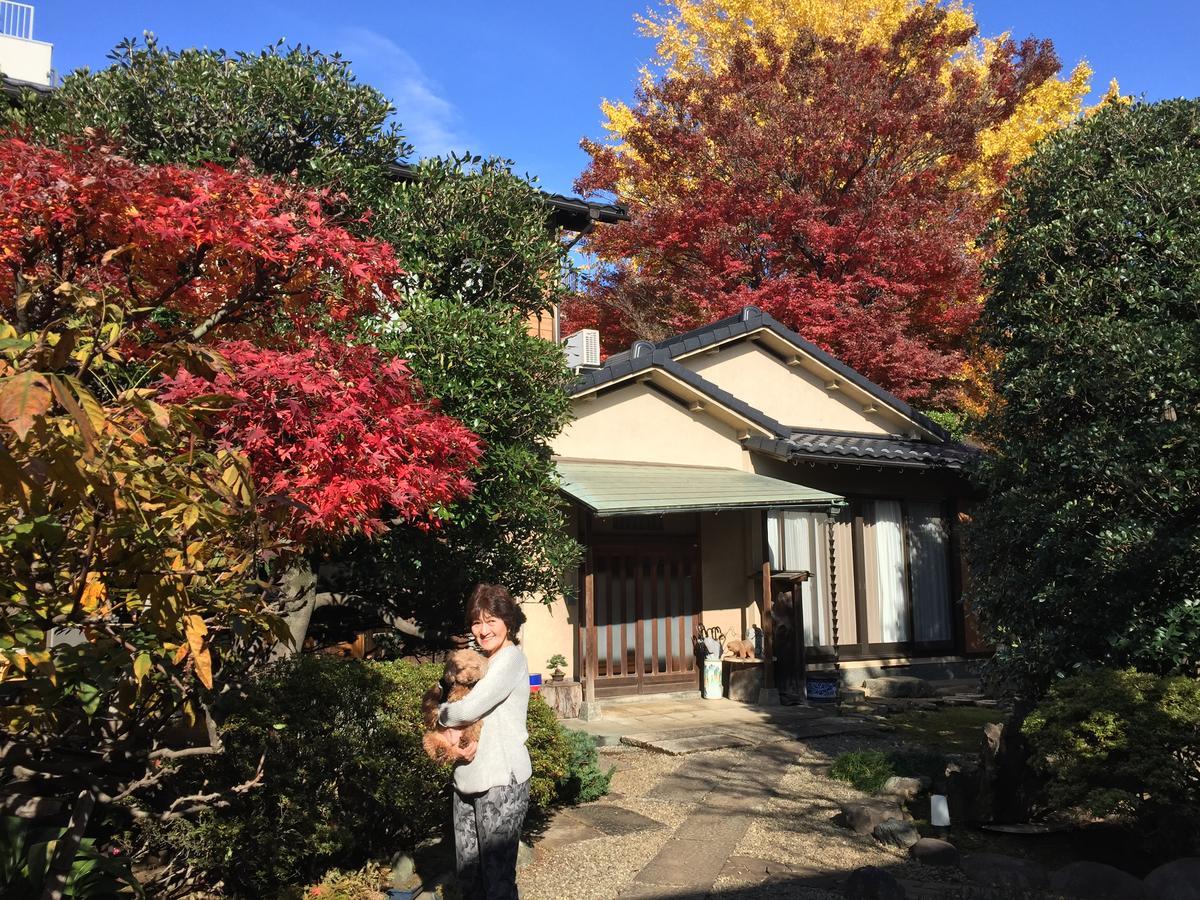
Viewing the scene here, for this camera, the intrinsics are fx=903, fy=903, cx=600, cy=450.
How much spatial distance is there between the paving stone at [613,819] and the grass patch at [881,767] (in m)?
2.36

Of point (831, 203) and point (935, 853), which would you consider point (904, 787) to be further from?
point (831, 203)

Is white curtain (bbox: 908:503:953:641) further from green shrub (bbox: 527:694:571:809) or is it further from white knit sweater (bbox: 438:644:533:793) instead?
white knit sweater (bbox: 438:644:533:793)

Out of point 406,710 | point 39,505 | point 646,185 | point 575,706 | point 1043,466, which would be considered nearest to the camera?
point 39,505

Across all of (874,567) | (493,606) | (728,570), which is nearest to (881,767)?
(493,606)

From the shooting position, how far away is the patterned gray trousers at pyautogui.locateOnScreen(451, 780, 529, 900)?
14.0 ft

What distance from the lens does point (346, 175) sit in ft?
26.7

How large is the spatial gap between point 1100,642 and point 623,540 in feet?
Result: 24.9

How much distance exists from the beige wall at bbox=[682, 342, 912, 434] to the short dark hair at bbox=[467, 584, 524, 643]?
470 inches

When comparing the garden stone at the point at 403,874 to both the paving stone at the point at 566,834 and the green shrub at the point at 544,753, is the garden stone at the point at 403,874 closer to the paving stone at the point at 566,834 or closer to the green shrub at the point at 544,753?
the green shrub at the point at 544,753

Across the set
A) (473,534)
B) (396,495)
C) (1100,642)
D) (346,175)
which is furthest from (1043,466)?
(346,175)

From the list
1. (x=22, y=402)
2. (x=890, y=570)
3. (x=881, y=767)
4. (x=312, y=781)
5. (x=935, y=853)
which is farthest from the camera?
(x=890, y=570)

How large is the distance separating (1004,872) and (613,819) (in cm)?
304

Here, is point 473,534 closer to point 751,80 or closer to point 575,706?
point 575,706

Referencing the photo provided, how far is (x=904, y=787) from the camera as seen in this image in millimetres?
8133
